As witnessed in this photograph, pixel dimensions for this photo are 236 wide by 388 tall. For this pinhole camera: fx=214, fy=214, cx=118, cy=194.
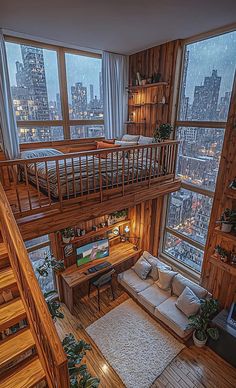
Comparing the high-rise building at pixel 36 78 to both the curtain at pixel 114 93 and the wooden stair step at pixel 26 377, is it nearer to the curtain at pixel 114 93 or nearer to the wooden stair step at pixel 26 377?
the curtain at pixel 114 93

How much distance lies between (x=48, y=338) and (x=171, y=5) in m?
3.85

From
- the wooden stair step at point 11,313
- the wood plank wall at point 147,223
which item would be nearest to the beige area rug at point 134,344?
the wood plank wall at point 147,223

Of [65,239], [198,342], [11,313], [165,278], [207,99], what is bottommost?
[198,342]

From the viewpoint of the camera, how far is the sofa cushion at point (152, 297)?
13.5 feet

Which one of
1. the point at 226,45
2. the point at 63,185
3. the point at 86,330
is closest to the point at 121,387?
the point at 86,330

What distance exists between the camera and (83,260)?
4609 mm

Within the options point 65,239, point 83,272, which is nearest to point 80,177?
point 65,239

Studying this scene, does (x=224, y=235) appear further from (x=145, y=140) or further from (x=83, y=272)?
(x=83, y=272)

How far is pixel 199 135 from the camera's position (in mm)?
4117

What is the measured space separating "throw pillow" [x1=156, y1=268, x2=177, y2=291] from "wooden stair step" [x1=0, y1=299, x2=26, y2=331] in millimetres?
3121

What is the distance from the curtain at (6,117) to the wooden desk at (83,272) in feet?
8.44

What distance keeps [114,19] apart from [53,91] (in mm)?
1869

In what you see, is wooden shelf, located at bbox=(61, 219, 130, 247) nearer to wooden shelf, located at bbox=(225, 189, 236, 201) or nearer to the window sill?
the window sill

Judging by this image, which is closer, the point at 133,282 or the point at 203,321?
the point at 203,321
